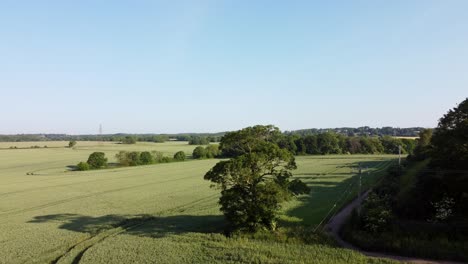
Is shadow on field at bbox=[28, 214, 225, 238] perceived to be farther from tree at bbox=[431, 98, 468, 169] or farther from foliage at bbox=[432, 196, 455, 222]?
tree at bbox=[431, 98, 468, 169]

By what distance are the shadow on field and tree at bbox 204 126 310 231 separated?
8.82 ft

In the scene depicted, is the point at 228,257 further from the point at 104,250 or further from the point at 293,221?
the point at 293,221

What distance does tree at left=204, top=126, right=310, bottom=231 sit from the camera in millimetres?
27375

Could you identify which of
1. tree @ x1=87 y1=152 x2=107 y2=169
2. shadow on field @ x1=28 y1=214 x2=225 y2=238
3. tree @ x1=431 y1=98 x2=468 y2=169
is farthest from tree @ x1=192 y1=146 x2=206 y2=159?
tree @ x1=431 y1=98 x2=468 y2=169

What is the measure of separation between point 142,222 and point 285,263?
55.2 ft

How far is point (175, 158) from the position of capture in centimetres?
11625

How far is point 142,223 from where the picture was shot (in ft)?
108

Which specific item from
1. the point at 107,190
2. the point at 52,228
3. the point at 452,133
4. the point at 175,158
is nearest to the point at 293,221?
the point at 452,133

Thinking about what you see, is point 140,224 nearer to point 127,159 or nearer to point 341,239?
point 341,239

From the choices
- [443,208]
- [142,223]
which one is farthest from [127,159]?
[443,208]

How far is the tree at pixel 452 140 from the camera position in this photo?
2791 centimetres

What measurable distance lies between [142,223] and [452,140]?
2624cm

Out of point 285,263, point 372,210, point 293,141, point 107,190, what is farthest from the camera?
point 293,141

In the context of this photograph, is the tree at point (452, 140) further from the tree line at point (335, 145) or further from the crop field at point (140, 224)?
the tree line at point (335, 145)
